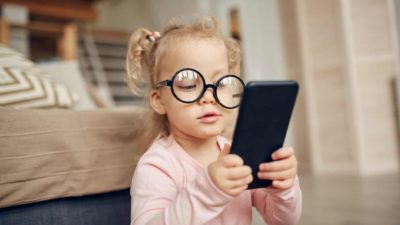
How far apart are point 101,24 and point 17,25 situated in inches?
181

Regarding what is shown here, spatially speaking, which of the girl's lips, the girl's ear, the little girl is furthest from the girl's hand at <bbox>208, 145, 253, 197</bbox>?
the girl's ear

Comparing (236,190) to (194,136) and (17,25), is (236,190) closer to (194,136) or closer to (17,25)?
(194,136)

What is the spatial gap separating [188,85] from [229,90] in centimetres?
8

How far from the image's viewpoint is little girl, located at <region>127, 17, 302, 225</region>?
1.57 ft

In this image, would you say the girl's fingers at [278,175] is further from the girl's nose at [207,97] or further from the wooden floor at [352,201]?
the wooden floor at [352,201]

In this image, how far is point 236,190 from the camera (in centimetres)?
47

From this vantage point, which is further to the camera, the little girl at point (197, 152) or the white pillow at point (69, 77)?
the white pillow at point (69, 77)

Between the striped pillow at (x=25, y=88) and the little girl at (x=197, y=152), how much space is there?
0.99 ft

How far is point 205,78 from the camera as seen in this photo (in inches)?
23.9

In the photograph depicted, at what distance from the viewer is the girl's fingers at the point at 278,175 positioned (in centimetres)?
51

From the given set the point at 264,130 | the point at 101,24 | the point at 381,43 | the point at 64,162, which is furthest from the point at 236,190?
the point at 101,24

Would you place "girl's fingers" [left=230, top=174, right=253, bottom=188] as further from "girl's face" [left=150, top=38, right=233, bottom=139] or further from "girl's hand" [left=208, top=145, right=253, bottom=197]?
"girl's face" [left=150, top=38, right=233, bottom=139]

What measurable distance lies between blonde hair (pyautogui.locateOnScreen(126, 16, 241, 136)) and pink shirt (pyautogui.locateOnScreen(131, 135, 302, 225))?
0.45ft

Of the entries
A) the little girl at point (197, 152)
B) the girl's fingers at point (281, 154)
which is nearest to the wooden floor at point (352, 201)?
the little girl at point (197, 152)
